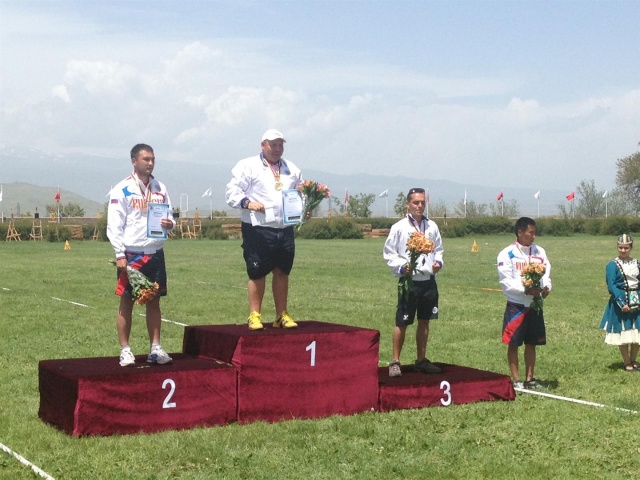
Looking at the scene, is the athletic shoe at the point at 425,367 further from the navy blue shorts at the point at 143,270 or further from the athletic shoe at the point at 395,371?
the navy blue shorts at the point at 143,270

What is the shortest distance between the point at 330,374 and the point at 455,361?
3845mm

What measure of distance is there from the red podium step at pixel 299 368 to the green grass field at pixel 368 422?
0.81 feet

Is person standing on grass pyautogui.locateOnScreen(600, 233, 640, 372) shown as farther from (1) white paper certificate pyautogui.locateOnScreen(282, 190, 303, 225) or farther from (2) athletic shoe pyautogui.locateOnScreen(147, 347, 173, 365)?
(2) athletic shoe pyautogui.locateOnScreen(147, 347, 173, 365)

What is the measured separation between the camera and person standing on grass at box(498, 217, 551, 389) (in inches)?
415

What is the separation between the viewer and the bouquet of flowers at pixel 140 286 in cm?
859

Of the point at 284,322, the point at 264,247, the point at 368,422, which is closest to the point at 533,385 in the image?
the point at 368,422

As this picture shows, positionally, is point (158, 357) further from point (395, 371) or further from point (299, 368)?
point (395, 371)

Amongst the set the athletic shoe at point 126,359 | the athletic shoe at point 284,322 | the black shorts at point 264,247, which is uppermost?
the black shorts at point 264,247

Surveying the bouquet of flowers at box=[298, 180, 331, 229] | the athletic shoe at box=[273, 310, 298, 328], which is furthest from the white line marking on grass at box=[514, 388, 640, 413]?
the bouquet of flowers at box=[298, 180, 331, 229]

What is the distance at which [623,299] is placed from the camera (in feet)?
39.1

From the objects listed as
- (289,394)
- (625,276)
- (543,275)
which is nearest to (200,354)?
(289,394)

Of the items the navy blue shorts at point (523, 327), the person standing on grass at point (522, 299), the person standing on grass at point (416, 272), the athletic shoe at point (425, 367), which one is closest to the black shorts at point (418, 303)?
the person standing on grass at point (416, 272)

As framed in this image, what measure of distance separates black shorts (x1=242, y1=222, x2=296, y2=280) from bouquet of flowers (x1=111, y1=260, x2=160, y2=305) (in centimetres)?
111

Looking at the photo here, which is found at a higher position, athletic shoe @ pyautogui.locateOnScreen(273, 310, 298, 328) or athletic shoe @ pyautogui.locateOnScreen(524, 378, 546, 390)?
athletic shoe @ pyautogui.locateOnScreen(273, 310, 298, 328)
